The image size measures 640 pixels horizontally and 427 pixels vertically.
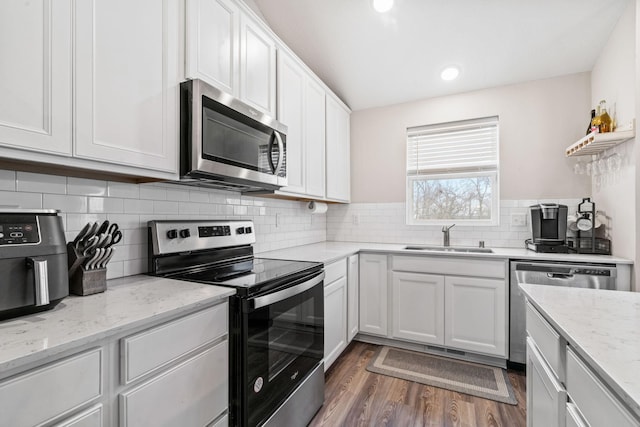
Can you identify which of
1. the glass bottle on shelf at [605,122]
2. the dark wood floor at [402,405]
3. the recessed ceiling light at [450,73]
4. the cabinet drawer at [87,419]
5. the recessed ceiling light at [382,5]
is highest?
the recessed ceiling light at [382,5]

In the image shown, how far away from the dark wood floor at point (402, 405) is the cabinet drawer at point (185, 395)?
0.86 meters

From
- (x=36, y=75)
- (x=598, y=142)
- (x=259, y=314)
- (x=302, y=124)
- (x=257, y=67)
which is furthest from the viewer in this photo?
(x=302, y=124)

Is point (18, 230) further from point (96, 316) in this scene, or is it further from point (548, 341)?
point (548, 341)

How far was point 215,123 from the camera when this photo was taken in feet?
4.89

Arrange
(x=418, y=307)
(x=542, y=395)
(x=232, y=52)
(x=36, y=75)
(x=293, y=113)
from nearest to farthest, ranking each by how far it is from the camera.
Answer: (x=36, y=75) → (x=542, y=395) → (x=232, y=52) → (x=293, y=113) → (x=418, y=307)

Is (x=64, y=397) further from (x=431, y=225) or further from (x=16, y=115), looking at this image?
(x=431, y=225)

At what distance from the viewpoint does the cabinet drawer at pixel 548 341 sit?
906 millimetres

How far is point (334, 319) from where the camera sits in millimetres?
2277

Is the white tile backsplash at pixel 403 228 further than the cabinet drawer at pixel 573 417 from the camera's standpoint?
Yes

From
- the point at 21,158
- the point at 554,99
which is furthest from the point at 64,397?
the point at 554,99

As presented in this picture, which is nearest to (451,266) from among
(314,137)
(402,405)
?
(402,405)

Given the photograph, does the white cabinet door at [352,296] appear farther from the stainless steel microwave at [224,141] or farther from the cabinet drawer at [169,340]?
the cabinet drawer at [169,340]

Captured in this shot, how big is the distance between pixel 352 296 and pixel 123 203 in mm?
1886

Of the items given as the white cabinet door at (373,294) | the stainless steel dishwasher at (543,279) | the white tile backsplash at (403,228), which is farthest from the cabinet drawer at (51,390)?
the white tile backsplash at (403,228)
